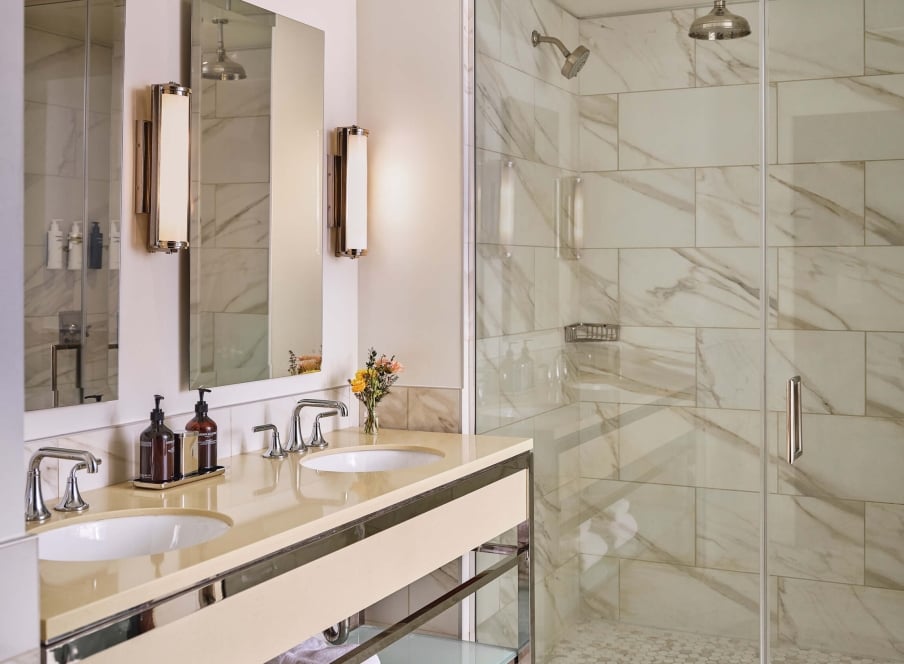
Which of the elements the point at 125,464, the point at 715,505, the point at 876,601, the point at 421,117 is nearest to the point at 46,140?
the point at 125,464

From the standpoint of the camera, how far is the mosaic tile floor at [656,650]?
248 cm

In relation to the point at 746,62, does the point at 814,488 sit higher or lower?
lower

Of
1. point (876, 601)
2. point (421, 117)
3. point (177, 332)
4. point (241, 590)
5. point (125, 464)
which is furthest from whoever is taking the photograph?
point (421, 117)

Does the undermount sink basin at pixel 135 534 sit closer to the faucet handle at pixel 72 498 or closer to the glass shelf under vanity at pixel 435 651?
the faucet handle at pixel 72 498

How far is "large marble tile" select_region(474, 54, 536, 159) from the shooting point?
2.81 meters

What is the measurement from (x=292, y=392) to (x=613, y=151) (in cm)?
118

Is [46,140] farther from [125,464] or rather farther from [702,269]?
[702,269]

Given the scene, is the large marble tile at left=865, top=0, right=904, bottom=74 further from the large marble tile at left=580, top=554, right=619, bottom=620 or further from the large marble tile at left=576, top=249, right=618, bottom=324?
the large marble tile at left=580, top=554, right=619, bottom=620

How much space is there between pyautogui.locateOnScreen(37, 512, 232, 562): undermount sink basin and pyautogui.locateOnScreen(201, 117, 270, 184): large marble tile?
2.94 ft

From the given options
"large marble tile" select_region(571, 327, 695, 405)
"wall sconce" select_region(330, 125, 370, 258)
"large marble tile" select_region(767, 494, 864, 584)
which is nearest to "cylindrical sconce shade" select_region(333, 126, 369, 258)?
"wall sconce" select_region(330, 125, 370, 258)

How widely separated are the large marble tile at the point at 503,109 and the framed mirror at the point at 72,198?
1.19 meters

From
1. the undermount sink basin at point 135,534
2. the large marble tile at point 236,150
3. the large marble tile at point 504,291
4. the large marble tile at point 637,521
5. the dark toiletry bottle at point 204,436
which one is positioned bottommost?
the large marble tile at point 637,521

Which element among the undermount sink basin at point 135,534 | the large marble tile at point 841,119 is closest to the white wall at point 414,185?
the large marble tile at point 841,119

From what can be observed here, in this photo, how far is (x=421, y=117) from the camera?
9.51ft
